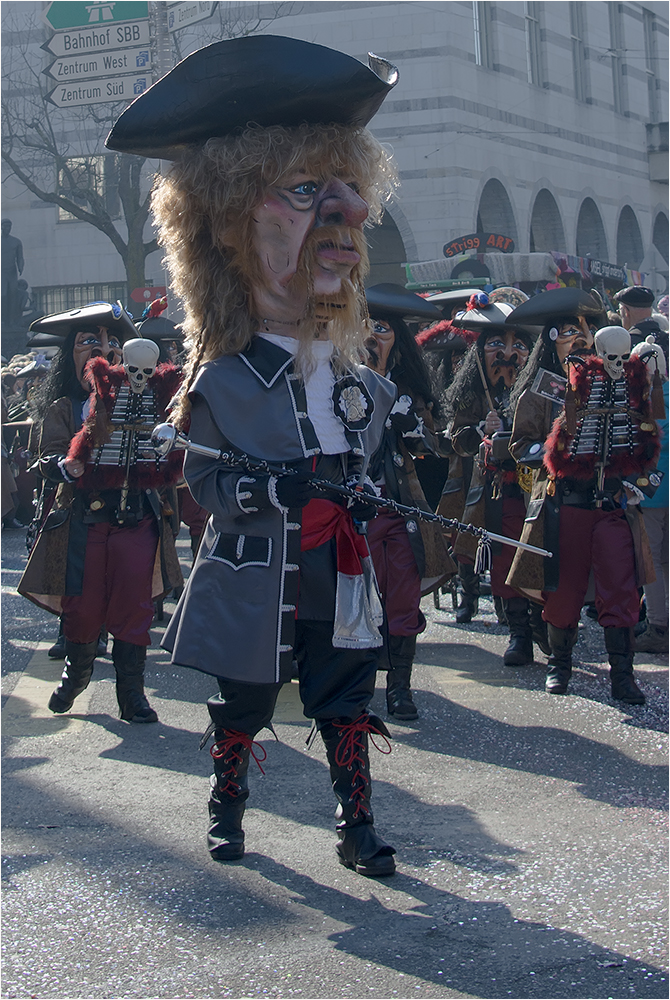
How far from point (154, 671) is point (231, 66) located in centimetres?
412

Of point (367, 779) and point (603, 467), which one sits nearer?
point (367, 779)

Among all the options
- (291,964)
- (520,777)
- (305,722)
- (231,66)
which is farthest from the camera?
(305,722)

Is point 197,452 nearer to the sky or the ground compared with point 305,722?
nearer to the sky

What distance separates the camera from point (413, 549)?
19.2ft

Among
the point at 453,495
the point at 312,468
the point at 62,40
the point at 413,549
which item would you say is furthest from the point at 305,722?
the point at 62,40

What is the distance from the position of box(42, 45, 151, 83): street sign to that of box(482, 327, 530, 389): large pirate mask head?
783cm

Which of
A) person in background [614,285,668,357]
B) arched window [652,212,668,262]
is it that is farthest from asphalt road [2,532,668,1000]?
arched window [652,212,668,262]

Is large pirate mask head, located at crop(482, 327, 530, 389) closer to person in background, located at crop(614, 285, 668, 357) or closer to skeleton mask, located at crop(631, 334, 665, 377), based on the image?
person in background, located at crop(614, 285, 668, 357)

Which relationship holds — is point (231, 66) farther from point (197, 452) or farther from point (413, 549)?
point (413, 549)

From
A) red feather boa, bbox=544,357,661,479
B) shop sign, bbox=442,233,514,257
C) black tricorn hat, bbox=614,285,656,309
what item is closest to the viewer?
red feather boa, bbox=544,357,661,479

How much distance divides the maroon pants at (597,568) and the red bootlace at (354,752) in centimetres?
242

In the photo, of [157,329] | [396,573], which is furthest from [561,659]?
[157,329]

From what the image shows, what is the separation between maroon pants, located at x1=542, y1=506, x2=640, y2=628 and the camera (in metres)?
5.82

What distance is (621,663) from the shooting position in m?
5.84
